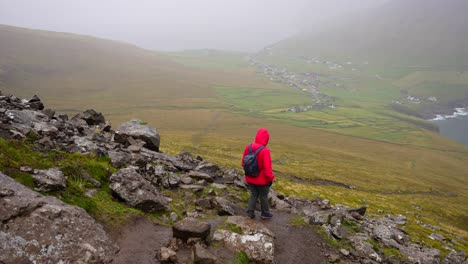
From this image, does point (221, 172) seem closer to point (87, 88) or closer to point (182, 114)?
point (182, 114)

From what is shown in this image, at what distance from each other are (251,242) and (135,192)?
6.25 metres

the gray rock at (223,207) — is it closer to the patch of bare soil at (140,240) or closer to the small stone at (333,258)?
the patch of bare soil at (140,240)

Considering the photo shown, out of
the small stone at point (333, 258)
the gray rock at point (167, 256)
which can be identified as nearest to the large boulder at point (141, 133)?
the gray rock at point (167, 256)

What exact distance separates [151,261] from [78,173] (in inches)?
259

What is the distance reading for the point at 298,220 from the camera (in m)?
19.4

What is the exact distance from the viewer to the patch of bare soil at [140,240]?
12.0 m

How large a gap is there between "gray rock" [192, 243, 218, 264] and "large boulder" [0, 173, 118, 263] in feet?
9.83

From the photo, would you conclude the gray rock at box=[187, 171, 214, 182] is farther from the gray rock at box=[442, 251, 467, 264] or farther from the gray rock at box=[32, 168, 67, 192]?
the gray rock at box=[442, 251, 467, 264]

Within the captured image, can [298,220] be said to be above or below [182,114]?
above

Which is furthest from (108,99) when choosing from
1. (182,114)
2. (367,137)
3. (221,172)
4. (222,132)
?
(221,172)

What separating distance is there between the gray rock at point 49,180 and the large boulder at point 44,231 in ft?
3.55

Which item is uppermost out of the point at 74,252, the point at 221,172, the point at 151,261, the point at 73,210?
the point at 73,210

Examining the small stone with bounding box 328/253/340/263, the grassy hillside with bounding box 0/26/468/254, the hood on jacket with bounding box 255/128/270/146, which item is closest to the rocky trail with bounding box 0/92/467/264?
the small stone with bounding box 328/253/340/263

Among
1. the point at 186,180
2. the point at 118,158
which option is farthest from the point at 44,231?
the point at 186,180
